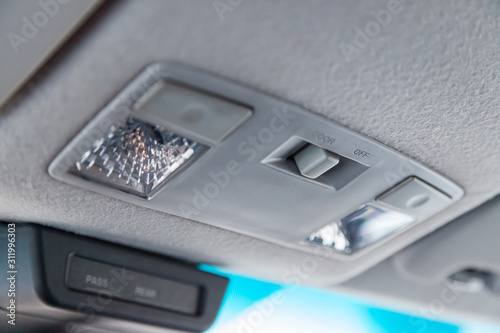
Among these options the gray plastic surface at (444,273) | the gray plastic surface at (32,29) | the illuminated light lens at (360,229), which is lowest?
the gray plastic surface at (32,29)

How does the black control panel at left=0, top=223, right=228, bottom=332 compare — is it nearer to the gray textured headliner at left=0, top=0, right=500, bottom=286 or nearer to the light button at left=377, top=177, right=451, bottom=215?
the gray textured headliner at left=0, top=0, right=500, bottom=286

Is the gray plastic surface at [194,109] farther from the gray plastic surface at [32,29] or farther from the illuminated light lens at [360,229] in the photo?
the illuminated light lens at [360,229]

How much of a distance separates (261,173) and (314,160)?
8 cm

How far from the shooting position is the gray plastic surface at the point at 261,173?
0.60m

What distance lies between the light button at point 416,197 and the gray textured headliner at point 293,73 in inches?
1.9

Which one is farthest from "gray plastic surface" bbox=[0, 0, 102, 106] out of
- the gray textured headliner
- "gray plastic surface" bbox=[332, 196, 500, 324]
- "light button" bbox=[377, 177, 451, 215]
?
"gray plastic surface" bbox=[332, 196, 500, 324]

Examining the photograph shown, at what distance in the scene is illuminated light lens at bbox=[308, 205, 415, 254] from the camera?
95 centimetres

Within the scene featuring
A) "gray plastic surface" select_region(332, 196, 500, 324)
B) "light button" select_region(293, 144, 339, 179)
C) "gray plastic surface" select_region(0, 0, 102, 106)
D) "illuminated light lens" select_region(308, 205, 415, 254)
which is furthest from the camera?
"gray plastic surface" select_region(332, 196, 500, 324)

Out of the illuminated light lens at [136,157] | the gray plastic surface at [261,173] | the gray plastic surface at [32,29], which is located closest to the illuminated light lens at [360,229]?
the gray plastic surface at [261,173]

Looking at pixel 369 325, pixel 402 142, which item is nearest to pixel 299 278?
pixel 402 142

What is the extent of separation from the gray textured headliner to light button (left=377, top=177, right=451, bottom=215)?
0.05m

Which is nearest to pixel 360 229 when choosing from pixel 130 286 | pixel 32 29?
pixel 130 286

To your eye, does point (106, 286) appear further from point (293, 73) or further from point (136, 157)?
point (293, 73)

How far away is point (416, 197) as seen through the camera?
0.88m
